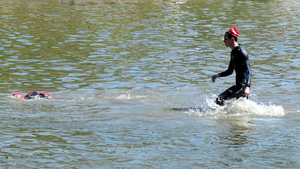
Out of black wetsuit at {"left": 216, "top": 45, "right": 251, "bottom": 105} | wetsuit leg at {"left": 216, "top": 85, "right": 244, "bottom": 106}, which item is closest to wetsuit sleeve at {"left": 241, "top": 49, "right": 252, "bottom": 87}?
black wetsuit at {"left": 216, "top": 45, "right": 251, "bottom": 105}

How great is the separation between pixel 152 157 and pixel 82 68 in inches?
404

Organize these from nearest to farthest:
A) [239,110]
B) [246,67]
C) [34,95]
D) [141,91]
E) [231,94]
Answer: [246,67] < [231,94] < [239,110] < [34,95] < [141,91]

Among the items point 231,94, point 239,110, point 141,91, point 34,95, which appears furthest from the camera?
point 141,91

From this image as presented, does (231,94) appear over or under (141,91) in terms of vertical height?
over

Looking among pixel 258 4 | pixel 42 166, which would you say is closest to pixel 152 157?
pixel 42 166

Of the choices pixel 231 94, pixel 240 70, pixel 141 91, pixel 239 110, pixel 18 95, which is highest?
pixel 240 70

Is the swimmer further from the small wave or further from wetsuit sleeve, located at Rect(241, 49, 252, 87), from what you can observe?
wetsuit sleeve, located at Rect(241, 49, 252, 87)

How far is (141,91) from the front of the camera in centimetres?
1605

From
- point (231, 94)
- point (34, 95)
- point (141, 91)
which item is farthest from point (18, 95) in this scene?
point (231, 94)

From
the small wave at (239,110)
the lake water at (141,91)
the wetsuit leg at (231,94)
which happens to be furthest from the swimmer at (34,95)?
the wetsuit leg at (231,94)

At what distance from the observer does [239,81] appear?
12.8 m

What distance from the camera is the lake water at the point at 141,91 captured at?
984 centimetres

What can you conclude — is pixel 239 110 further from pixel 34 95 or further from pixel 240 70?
pixel 34 95

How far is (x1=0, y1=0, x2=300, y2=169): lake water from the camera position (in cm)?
984
